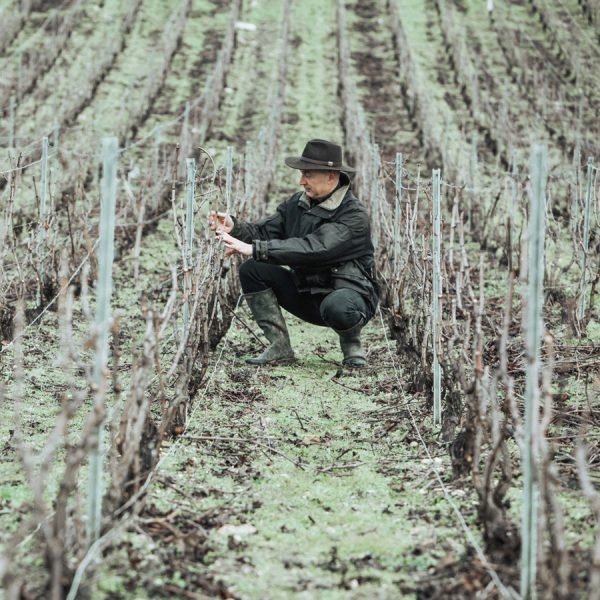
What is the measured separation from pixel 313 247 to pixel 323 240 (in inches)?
2.7

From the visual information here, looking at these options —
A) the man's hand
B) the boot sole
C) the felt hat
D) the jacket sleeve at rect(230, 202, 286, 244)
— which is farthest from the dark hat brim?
the boot sole

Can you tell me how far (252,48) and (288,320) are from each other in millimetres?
11160

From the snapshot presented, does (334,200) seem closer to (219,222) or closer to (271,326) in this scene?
(219,222)

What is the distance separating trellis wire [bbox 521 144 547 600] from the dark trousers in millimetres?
2136

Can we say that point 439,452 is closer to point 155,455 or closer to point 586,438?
A: point 586,438

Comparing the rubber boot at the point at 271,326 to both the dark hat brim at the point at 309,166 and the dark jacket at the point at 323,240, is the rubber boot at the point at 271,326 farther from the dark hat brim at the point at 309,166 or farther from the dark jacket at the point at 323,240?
the dark hat brim at the point at 309,166

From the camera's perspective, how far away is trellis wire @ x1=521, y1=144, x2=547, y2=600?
1899mm

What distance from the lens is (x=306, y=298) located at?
440 cm

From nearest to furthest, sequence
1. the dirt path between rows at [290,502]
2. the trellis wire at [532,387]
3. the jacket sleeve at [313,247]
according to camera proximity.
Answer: the trellis wire at [532,387] < the dirt path between rows at [290,502] < the jacket sleeve at [313,247]

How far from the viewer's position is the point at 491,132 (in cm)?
1135

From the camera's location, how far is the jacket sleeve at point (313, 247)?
389 centimetres

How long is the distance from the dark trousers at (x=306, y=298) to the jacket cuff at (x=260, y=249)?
0.44 meters

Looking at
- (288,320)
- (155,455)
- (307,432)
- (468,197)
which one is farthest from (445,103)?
(155,455)

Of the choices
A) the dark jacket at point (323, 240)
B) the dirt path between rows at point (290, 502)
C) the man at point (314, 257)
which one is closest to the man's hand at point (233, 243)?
the man at point (314, 257)
